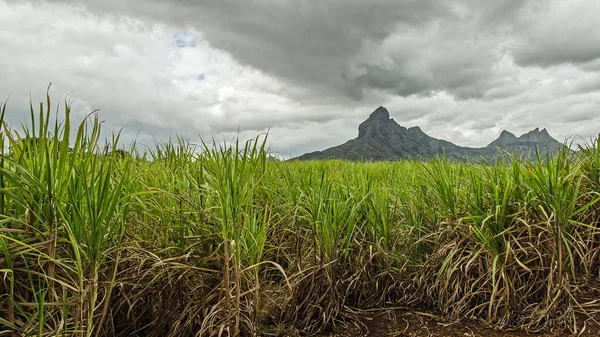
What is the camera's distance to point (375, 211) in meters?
2.48

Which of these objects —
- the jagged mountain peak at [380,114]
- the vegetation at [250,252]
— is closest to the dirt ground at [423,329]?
the vegetation at [250,252]

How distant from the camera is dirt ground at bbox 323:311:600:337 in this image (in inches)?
76.2

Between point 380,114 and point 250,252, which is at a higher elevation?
→ point 380,114

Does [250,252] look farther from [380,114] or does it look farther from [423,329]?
[380,114]

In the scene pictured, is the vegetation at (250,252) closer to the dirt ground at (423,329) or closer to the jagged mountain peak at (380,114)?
the dirt ground at (423,329)

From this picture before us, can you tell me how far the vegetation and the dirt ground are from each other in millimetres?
64

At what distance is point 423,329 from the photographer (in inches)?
79.6

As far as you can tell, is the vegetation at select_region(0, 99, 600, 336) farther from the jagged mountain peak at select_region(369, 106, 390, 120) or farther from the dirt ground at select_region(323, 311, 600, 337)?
the jagged mountain peak at select_region(369, 106, 390, 120)

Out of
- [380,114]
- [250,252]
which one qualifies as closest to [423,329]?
[250,252]

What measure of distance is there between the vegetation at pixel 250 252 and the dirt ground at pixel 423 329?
0.21 feet

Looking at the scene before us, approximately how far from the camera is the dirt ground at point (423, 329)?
6.35 ft

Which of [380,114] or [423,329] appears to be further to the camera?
[380,114]

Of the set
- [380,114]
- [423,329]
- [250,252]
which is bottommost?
[423,329]

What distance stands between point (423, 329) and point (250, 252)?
3.64 feet
